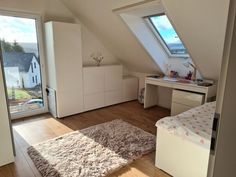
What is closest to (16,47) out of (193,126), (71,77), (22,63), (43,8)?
(22,63)

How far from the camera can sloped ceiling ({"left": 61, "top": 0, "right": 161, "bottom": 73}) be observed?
10.2 ft

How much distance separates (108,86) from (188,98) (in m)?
1.87

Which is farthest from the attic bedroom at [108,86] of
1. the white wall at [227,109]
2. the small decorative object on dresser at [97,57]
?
the white wall at [227,109]

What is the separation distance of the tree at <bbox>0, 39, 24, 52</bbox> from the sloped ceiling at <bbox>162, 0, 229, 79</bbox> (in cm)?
276

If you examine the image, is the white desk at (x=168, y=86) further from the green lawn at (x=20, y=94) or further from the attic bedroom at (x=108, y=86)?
the green lawn at (x=20, y=94)

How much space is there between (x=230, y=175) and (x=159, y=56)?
11.0 feet

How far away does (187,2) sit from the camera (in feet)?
6.64

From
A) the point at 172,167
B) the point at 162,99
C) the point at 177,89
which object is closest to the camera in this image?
the point at 172,167

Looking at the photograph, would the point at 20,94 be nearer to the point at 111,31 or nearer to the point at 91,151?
the point at 91,151

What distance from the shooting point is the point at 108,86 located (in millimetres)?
4164

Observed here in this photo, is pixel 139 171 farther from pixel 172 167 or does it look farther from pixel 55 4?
pixel 55 4

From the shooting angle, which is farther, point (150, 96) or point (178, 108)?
point (150, 96)

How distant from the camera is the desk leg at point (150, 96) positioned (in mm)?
3992

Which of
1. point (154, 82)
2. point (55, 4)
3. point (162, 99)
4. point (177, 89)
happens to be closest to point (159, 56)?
point (154, 82)
